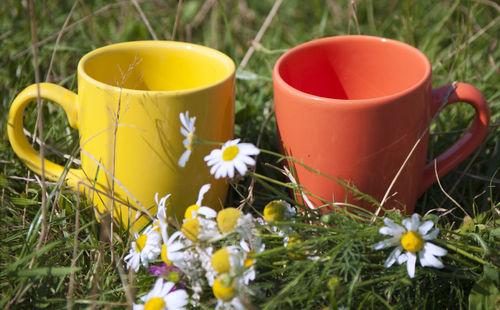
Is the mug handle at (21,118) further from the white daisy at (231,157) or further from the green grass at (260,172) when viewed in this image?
the white daisy at (231,157)

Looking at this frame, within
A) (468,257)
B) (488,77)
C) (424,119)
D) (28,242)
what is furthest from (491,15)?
(28,242)

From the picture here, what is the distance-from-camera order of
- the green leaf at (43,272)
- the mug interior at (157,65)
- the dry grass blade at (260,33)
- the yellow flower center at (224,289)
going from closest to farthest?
1. the yellow flower center at (224,289)
2. the green leaf at (43,272)
3. the mug interior at (157,65)
4. the dry grass blade at (260,33)

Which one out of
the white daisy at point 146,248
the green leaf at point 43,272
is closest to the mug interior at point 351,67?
the white daisy at point 146,248

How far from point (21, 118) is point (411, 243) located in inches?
26.1

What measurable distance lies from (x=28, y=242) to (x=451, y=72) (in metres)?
0.97

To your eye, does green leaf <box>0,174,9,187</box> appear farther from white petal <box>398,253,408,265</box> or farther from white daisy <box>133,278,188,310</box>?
white petal <box>398,253,408,265</box>

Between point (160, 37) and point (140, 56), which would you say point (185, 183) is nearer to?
point (140, 56)

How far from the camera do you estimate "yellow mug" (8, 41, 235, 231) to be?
85 cm

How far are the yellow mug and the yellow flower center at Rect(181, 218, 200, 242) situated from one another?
0.12m

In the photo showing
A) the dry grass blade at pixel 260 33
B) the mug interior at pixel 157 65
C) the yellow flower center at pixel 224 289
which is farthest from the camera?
the dry grass blade at pixel 260 33

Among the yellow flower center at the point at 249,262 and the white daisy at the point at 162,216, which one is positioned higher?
the yellow flower center at the point at 249,262

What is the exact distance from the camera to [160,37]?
1509mm

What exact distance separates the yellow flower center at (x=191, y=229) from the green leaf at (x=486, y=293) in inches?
14.5

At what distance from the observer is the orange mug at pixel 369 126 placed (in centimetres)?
84
